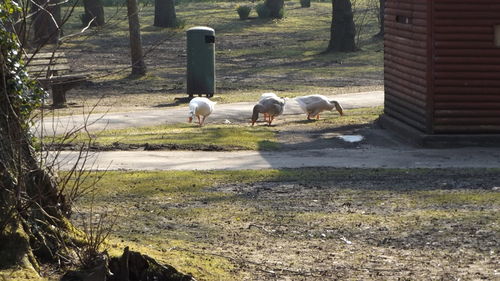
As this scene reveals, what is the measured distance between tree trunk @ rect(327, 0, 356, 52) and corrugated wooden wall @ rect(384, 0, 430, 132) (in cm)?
1668

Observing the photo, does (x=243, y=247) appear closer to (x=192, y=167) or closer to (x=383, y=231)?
(x=383, y=231)

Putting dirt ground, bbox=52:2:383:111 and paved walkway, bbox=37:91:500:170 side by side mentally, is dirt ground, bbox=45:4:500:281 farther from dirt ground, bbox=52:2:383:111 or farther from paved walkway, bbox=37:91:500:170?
dirt ground, bbox=52:2:383:111

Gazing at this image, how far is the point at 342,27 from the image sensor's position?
36.9 meters

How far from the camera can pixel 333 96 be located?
25562 millimetres

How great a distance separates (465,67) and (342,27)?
2023 cm

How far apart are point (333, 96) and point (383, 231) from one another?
15172mm

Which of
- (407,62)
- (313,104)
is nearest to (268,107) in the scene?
(313,104)

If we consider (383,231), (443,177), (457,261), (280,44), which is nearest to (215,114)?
(443,177)

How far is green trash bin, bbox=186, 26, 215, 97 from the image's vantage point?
25.5m

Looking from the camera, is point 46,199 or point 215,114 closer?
point 46,199

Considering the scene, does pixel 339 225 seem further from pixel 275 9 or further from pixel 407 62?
pixel 275 9

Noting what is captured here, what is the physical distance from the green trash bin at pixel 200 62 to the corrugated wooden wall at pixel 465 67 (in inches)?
378

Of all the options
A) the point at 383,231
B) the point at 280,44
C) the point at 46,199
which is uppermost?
the point at 46,199

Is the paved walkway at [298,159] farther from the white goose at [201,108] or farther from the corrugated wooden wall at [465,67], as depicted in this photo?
the white goose at [201,108]
